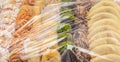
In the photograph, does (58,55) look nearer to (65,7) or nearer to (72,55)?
(72,55)

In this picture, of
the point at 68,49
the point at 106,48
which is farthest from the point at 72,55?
the point at 106,48

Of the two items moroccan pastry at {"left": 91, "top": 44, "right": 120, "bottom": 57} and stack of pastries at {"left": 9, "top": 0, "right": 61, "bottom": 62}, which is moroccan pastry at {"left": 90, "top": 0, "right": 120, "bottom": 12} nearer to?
stack of pastries at {"left": 9, "top": 0, "right": 61, "bottom": 62}

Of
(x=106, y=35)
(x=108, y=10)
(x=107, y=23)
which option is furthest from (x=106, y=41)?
(x=108, y=10)

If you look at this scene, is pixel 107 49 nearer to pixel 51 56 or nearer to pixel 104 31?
pixel 104 31

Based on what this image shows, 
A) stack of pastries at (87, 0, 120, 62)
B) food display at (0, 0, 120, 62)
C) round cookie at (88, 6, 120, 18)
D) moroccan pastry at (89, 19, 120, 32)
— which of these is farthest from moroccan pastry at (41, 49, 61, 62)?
round cookie at (88, 6, 120, 18)

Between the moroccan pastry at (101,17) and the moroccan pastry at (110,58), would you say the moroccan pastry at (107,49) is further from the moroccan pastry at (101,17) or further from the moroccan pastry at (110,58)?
the moroccan pastry at (101,17)

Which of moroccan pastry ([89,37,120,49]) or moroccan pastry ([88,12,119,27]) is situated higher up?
moroccan pastry ([88,12,119,27])

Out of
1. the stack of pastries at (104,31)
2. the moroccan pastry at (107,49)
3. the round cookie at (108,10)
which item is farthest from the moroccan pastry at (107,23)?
the moroccan pastry at (107,49)

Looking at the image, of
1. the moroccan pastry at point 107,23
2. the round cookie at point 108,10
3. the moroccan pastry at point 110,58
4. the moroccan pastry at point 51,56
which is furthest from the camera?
the round cookie at point 108,10

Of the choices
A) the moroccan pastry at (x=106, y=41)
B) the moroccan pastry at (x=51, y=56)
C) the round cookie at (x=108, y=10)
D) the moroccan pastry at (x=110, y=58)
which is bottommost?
the moroccan pastry at (x=110, y=58)
